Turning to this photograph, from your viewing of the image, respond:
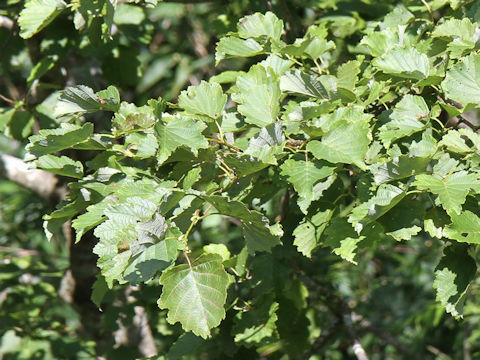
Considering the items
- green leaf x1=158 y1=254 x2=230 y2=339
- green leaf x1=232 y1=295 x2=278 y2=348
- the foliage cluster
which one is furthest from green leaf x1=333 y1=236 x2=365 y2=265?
green leaf x1=232 y1=295 x2=278 y2=348

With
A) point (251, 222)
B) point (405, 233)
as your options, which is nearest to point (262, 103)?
point (251, 222)

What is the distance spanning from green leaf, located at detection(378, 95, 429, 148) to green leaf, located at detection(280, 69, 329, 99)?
131 mm

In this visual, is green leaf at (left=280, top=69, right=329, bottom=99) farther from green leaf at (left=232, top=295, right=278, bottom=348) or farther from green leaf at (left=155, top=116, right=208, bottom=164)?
green leaf at (left=232, top=295, right=278, bottom=348)

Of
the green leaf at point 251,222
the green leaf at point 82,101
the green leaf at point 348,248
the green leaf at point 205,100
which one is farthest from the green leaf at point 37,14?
the green leaf at point 348,248

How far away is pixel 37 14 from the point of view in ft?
4.99

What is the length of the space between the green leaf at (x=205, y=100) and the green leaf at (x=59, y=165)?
224 mm

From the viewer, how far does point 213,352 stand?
205 centimetres

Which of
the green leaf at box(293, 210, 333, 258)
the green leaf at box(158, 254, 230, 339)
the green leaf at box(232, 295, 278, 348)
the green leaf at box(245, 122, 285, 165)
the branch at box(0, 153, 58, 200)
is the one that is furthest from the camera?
the branch at box(0, 153, 58, 200)

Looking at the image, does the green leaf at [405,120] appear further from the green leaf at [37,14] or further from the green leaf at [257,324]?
the green leaf at [37,14]

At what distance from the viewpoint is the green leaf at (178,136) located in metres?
1.10

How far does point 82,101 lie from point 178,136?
0.21m

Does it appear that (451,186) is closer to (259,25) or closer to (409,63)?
(409,63)

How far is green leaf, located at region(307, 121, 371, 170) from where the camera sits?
109cm

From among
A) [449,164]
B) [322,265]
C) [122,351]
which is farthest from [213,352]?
[449,164]
